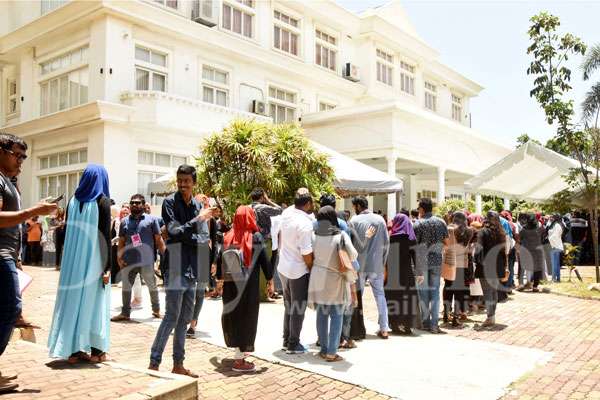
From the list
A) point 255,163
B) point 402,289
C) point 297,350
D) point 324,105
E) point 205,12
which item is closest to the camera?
point 297,350

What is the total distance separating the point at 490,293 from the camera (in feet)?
24.6

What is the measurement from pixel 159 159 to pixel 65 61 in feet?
16.3

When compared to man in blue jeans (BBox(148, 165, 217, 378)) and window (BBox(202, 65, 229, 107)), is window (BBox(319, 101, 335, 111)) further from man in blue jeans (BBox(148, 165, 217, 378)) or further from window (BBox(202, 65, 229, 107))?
man in blue jeans (BBox(148, 165, 217, 378))

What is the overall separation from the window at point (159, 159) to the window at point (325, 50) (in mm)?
9668

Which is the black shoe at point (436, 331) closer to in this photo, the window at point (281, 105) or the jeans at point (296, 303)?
the jeans at point (296, 303)

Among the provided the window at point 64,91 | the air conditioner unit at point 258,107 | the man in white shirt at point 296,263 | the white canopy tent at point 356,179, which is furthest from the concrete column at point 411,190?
the man in white shirt at point 296,263

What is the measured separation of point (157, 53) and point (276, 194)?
991 centimetres

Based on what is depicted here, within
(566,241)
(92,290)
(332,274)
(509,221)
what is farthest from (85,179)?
(566,241)

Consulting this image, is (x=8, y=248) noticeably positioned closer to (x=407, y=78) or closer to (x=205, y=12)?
(x=205, y=12)

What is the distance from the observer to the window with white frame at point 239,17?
20078 millimetres

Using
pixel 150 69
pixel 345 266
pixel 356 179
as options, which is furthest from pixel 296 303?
pixel 150 69

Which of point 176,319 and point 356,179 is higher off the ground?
point 356,179

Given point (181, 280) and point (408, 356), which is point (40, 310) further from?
point (408, 356)

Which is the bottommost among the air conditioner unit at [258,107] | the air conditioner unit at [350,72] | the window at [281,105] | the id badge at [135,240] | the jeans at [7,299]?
the jeans at [7,299]
